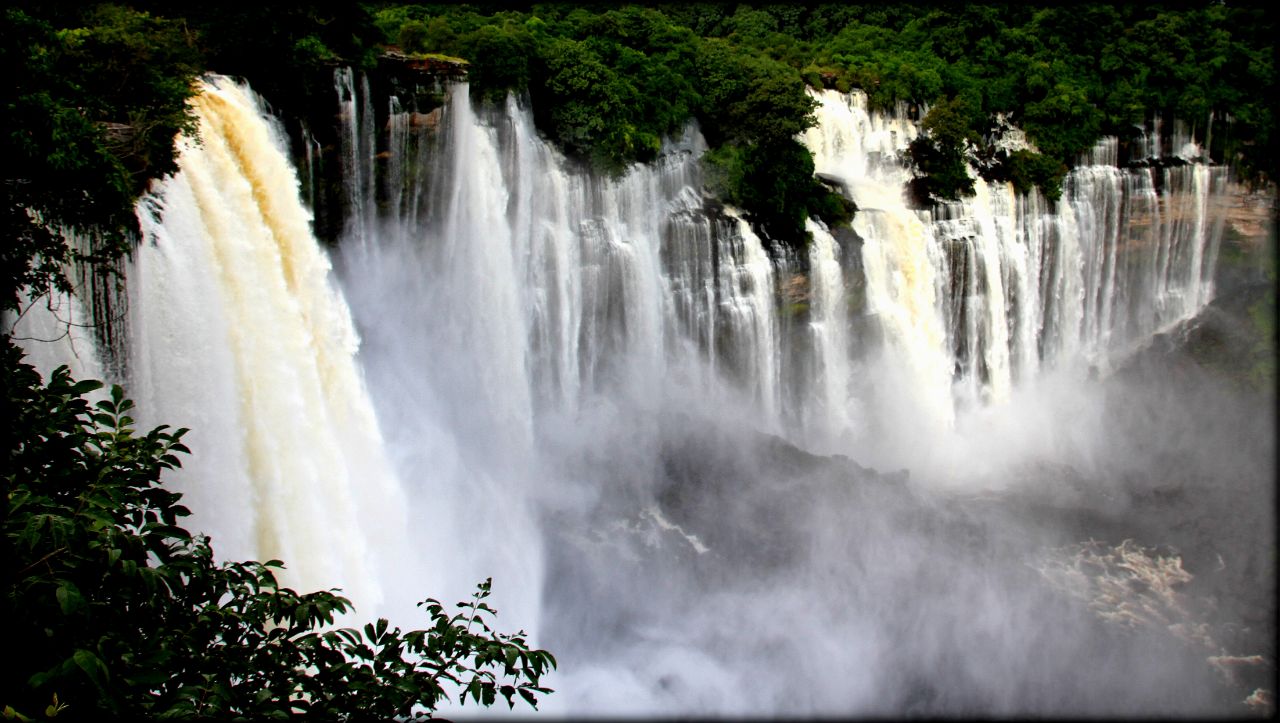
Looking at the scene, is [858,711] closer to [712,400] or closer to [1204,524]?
[712,400]

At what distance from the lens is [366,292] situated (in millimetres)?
15820

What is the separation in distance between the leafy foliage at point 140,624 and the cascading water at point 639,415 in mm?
6088

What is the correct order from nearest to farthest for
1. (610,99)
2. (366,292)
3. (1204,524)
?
(366,292)
(610,99)
(1204,524)

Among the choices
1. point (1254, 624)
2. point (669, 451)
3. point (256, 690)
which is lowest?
point (1254, 624)

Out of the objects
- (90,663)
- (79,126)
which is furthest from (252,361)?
(90,663)

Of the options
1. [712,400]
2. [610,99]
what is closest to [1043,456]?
[712,400]

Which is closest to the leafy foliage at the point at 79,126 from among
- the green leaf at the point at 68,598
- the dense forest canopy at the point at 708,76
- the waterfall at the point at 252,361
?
the dense forest canopy at the point at 708,76

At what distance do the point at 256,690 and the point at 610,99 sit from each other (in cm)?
1551

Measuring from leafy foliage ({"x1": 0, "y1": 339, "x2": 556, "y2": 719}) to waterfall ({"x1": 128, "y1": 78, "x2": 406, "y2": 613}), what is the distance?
5899 mm

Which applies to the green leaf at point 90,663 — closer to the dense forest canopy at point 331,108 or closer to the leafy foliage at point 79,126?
the dense forest canopy at point 331,108

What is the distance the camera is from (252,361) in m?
10.9

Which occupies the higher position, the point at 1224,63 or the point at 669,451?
the point at 1224,63

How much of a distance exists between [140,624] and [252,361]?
7394 mm

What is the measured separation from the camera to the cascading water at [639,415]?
1112cm
